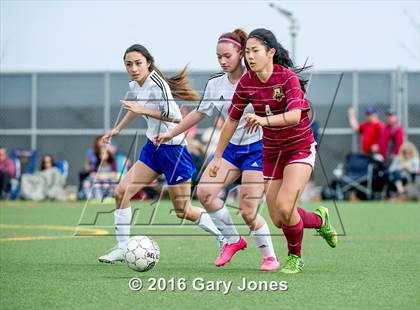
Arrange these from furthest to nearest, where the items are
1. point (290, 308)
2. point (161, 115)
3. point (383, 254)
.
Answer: point (383, 254)
point (161, 115)
point (290, 308)

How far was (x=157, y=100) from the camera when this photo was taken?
930 cm

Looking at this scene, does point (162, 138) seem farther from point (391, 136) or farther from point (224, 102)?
point (391, 136)

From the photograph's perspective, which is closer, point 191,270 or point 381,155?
point 191,270

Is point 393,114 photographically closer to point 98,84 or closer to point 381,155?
point 381,155

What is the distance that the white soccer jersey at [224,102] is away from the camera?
891 centimetres

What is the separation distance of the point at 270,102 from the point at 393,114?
1418 centimetres

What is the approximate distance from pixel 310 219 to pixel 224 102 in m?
1.34

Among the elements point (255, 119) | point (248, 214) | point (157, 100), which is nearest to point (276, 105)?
point (255, 119)

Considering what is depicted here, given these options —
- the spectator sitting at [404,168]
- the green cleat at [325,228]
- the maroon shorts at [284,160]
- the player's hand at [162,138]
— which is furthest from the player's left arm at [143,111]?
the spectator sitting at [404,168]

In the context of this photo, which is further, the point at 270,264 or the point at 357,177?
the point at 357,177

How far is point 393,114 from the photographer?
2188 centimetres

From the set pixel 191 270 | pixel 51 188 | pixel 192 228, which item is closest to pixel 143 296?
pixel 191 270

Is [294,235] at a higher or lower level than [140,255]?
higher

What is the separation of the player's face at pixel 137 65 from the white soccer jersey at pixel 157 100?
0.30ft
